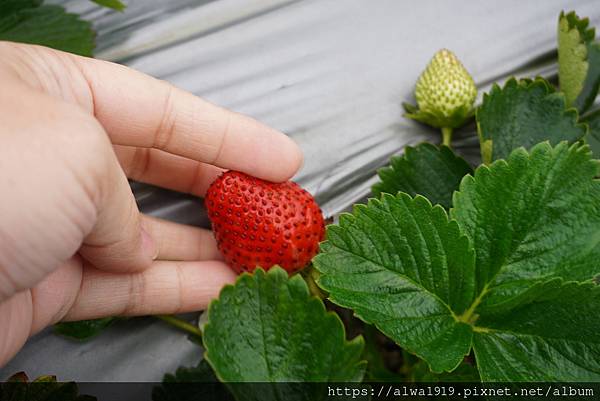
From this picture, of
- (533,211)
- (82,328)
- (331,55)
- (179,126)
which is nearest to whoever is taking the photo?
(533,211)

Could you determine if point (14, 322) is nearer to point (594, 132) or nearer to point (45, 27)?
point (45, 27)

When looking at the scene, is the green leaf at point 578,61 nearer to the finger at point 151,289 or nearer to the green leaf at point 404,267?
the green leaf at point 404,267

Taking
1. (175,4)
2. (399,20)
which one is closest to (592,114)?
(399,20)

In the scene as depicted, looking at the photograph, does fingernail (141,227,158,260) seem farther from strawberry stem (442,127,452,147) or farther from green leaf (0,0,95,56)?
strawberry stem (442,127,452,147)

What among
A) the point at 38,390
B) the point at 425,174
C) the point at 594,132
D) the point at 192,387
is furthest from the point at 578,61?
the point at 38,390

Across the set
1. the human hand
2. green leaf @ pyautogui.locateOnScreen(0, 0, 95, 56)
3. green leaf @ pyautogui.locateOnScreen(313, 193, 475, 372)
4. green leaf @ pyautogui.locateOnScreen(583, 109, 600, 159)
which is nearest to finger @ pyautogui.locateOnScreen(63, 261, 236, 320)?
the human hand

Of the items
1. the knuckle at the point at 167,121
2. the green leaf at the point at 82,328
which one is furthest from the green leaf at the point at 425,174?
the green leaf at the point at 82,328
